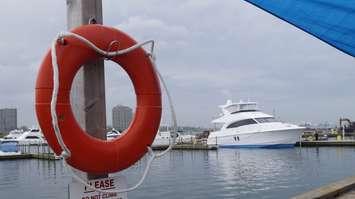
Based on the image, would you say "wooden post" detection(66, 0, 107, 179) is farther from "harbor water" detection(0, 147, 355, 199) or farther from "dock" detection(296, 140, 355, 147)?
"dock" detection(296, 140, 355, 147)

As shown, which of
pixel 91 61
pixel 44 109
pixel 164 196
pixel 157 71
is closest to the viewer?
pixel 44 109

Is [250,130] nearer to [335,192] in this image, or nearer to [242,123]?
Answer: [242,123]

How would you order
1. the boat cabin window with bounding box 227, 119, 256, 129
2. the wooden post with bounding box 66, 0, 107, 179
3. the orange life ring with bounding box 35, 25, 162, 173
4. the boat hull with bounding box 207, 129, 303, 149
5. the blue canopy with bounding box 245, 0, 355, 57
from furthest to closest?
the boat cabin window with bounding box 227, 119, 256, 129 → the boat hull with bounding box 207, 129, 303, 149 → the blue canopy with bounding box 245, 0, 355, 57 → the wooden post with bounding box 66, 0, 107, 179 → the orange life ring with bounding box 35, 25, 162, 173

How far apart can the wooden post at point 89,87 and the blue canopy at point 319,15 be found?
139 centimetres

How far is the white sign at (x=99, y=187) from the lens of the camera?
11.7ft

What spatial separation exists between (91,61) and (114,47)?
0.19 meters

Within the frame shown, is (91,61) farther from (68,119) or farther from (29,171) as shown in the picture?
(29,171)

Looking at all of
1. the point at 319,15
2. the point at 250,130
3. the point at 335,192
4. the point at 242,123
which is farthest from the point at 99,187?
the point at 242,123

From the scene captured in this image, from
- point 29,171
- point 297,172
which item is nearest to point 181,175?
point 297,172

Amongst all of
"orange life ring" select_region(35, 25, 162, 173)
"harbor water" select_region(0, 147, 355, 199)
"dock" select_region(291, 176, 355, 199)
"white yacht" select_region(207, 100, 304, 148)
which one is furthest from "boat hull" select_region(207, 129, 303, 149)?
"orange life ring" select_region(35, 25, 162, 173)

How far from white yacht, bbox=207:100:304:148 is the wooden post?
43592mm

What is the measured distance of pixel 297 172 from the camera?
1033 inches

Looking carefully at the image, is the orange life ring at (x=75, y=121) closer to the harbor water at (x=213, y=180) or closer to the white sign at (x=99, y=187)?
the white sign at (x=99, y=187)

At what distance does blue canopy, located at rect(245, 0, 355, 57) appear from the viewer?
13.6 feet
